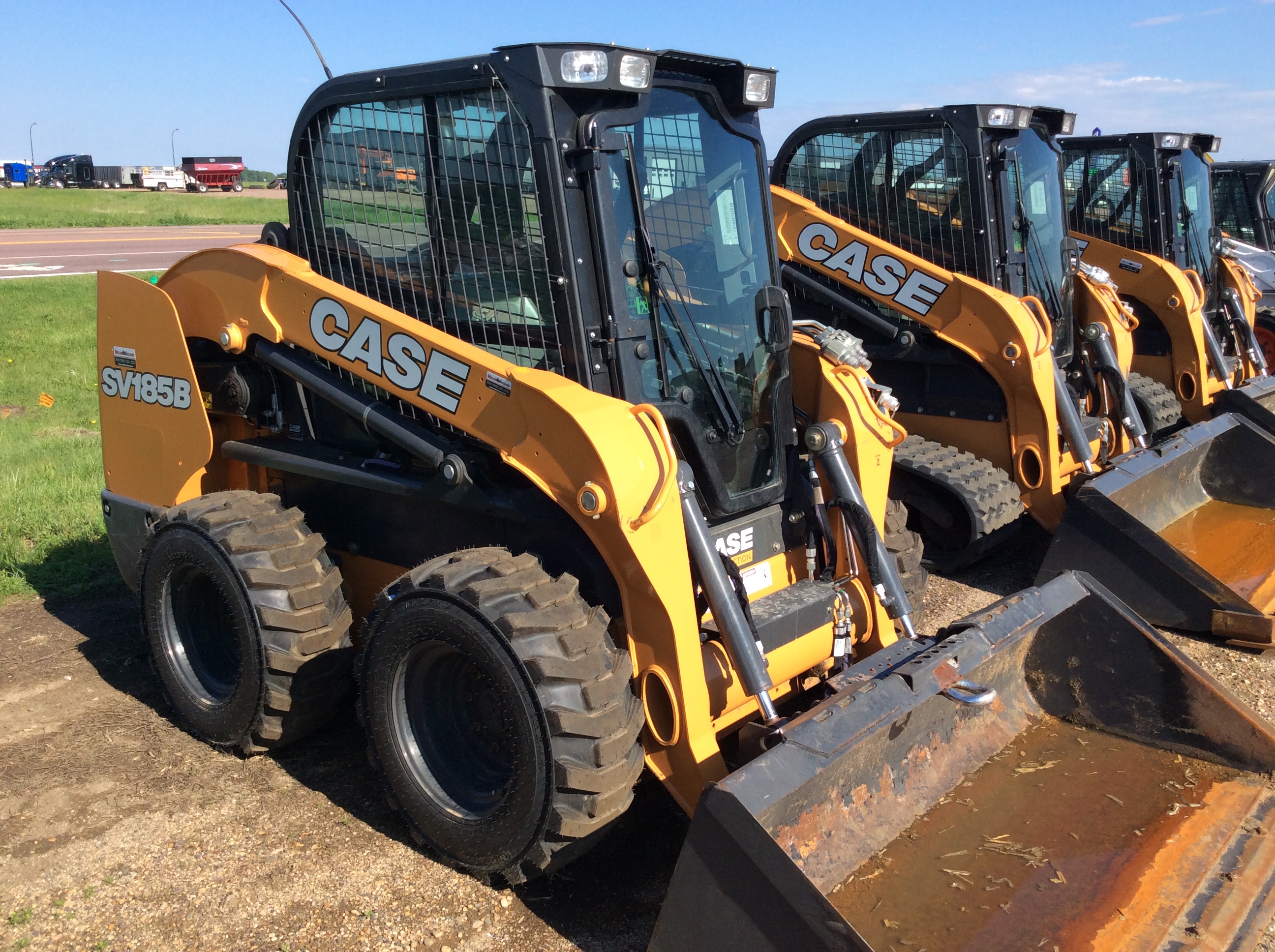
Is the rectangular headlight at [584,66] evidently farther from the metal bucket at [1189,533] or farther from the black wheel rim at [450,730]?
the metal bucket at [1189,533]

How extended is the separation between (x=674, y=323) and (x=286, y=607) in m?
1.72

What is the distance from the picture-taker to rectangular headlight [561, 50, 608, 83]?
10.6ft

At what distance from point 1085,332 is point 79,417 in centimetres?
843

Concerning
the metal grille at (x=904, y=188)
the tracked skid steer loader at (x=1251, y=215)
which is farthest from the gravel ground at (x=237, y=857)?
the tracked skid steer loader at (x=1251, y=215)

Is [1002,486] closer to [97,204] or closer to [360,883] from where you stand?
[360,883]

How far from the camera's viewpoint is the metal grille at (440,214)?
347 cm

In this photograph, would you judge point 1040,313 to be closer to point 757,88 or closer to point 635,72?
point 757,88

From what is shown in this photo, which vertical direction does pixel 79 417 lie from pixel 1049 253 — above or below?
below

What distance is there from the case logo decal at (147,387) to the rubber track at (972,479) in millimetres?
3773

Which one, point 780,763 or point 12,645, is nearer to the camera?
point 780,763

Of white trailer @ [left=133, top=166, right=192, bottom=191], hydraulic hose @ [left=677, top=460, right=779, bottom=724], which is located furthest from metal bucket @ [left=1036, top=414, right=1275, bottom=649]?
white trailer @ [left=133, top=166, right=192, bottom=191]

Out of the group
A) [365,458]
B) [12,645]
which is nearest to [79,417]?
[12,645]

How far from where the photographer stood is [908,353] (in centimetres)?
669

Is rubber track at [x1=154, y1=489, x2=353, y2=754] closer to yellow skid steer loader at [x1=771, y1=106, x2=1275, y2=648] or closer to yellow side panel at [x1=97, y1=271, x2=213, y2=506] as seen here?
yellow side panel at [x1=97, y1=271, x2=213, y2=506]
